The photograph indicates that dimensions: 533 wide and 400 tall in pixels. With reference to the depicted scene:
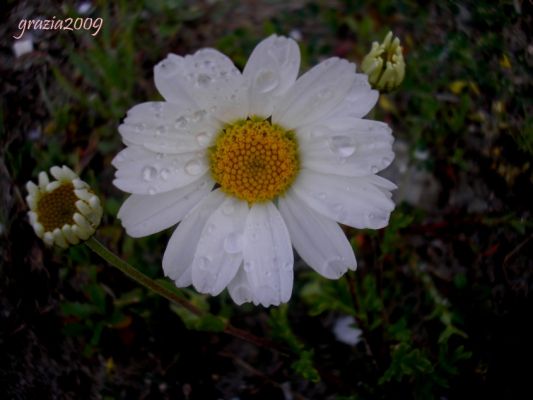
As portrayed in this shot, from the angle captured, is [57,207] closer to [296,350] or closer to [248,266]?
[248,266]

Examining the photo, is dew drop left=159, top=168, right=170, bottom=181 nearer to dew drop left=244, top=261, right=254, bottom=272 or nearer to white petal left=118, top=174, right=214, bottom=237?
white petal left=118, top=174, right=214, bottom=237

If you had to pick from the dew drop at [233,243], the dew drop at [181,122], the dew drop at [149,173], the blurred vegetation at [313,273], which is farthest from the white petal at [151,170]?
the blurred vegetation at [313,273]

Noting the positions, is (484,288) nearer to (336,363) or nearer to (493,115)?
(336,363)

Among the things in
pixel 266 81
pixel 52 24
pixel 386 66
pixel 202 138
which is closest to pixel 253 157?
pixel 202 138

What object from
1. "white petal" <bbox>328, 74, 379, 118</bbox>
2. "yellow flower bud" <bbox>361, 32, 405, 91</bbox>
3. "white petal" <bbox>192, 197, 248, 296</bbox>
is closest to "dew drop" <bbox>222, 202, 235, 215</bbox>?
"white petal" <bbox>192, 197, 248, 296</bbox>

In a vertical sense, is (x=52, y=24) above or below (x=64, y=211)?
above

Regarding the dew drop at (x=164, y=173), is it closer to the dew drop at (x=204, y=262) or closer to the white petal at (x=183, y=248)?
the white petal at (x=183, y=248)

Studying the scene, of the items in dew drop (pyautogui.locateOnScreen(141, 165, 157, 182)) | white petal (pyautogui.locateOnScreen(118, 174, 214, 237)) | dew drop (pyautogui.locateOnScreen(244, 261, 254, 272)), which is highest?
dew drop (pyautogui.locateOnScreen(141, 165, 157, 182))

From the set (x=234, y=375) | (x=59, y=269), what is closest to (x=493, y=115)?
(x=234, y=375)
